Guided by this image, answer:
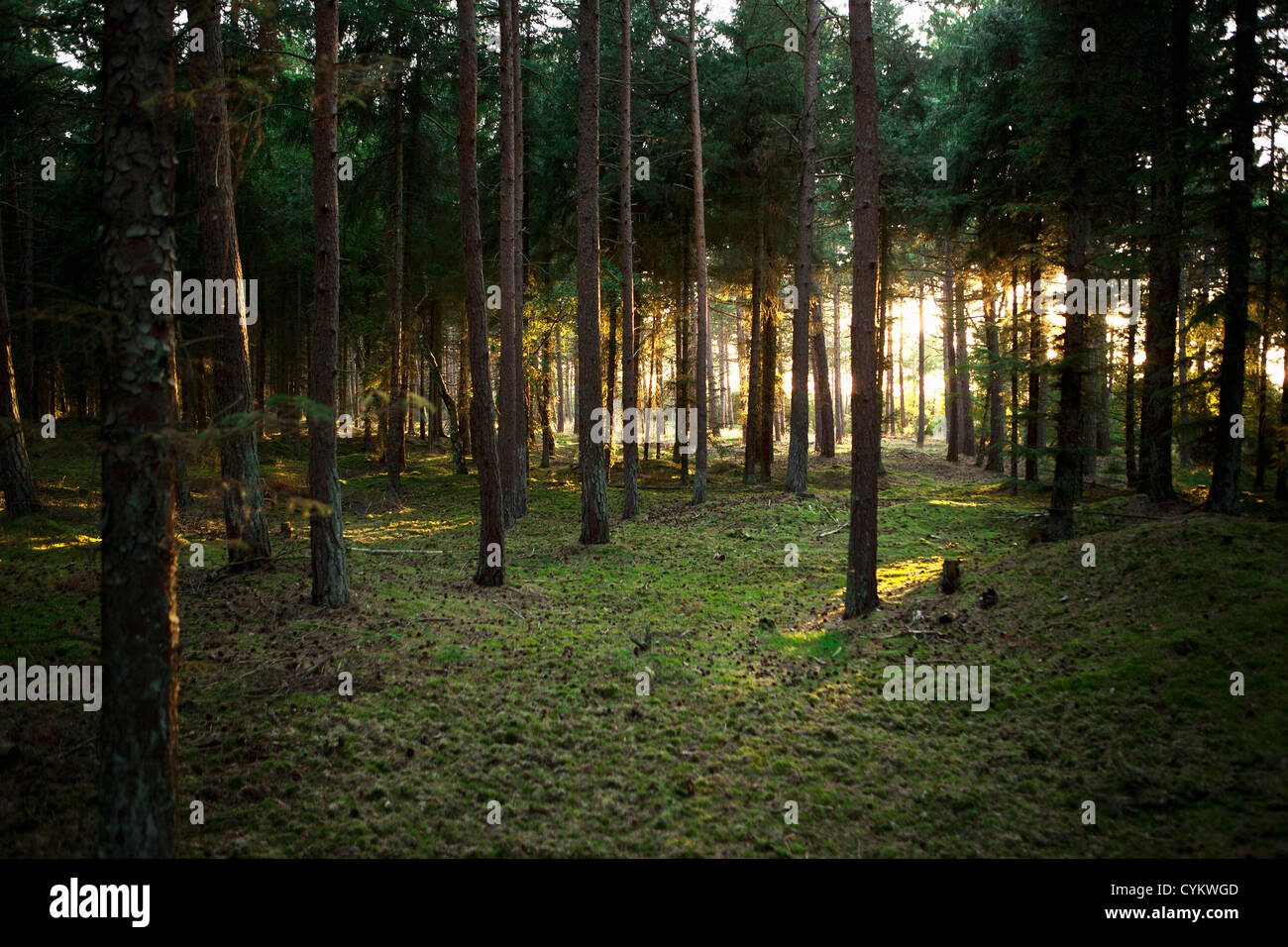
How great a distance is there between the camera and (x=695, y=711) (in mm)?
6602

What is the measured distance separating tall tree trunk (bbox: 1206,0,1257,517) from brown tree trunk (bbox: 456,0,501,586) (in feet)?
38.5

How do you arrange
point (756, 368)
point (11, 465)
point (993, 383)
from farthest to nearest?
point (756, 368), point (993, 383), point (11, 465)

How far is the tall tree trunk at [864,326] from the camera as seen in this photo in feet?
28.9

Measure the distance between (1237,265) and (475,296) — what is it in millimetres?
12186

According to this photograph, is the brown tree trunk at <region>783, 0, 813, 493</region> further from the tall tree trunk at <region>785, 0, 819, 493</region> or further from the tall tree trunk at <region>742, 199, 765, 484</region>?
the tall tree trunk at <region>742, 199, 765, 484</region>

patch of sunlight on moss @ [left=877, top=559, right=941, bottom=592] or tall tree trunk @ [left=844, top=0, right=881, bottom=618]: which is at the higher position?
tall tree trunk @ [left=844, top=0, right=881, bottom=618]

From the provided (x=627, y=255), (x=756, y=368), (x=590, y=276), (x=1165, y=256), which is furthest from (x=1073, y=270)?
(x=756, y=368)

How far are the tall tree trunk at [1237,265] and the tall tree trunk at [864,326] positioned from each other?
6.32 metres

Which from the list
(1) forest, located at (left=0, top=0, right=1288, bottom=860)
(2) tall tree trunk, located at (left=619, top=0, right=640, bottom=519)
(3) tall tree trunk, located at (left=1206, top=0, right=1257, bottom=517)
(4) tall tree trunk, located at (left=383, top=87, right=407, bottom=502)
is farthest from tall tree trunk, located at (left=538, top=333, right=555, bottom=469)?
(3) tall tree trunk, located at (left=1206, top=0, right=1257, bottom=517)

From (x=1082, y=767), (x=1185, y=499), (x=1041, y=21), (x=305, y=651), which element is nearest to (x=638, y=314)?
(x=1041, y=21)

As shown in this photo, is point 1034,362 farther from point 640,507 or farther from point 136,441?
point 136,441

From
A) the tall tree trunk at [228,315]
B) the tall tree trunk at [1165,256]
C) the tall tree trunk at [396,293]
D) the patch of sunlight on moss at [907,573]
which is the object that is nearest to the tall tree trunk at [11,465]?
the tall tree trunk at [228,315]

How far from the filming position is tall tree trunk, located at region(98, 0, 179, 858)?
143 inches
